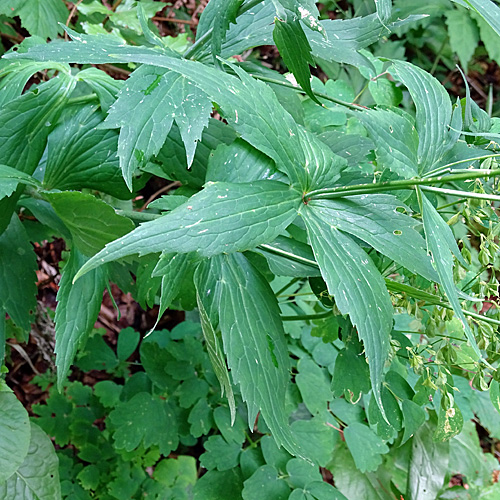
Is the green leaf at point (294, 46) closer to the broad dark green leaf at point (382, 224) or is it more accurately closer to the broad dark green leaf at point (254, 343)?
the broad dark green leaf at point (382, 224)

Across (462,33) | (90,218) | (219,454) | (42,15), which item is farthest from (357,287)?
(462,33)

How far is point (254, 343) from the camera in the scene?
67cm

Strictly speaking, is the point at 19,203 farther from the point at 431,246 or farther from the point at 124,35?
the point at 124,35

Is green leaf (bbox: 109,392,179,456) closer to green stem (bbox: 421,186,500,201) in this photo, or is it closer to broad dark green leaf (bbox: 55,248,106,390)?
broad dark green leaf (bbox: 55,248,106,390)

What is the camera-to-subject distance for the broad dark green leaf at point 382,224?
24.8 inches

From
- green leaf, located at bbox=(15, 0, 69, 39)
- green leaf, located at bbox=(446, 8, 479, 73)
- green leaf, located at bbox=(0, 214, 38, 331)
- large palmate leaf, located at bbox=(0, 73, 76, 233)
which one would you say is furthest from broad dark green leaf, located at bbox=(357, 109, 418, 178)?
green leaf, located at bbox=(446, 8, 479, 73)

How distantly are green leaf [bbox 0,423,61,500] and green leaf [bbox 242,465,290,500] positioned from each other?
1.50ft

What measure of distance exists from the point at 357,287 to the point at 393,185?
143 mm

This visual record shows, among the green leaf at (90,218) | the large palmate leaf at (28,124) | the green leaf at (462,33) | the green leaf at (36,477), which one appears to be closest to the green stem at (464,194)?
the green leaf at (90,218)

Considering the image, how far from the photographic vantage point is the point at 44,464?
3.61 ft

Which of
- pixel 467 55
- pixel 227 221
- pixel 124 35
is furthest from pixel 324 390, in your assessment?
pixel 467 55

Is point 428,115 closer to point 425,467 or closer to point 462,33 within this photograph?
point 425,467

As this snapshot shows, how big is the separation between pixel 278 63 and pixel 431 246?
6.88ft

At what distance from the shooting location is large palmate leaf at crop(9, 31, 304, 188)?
573 mm
